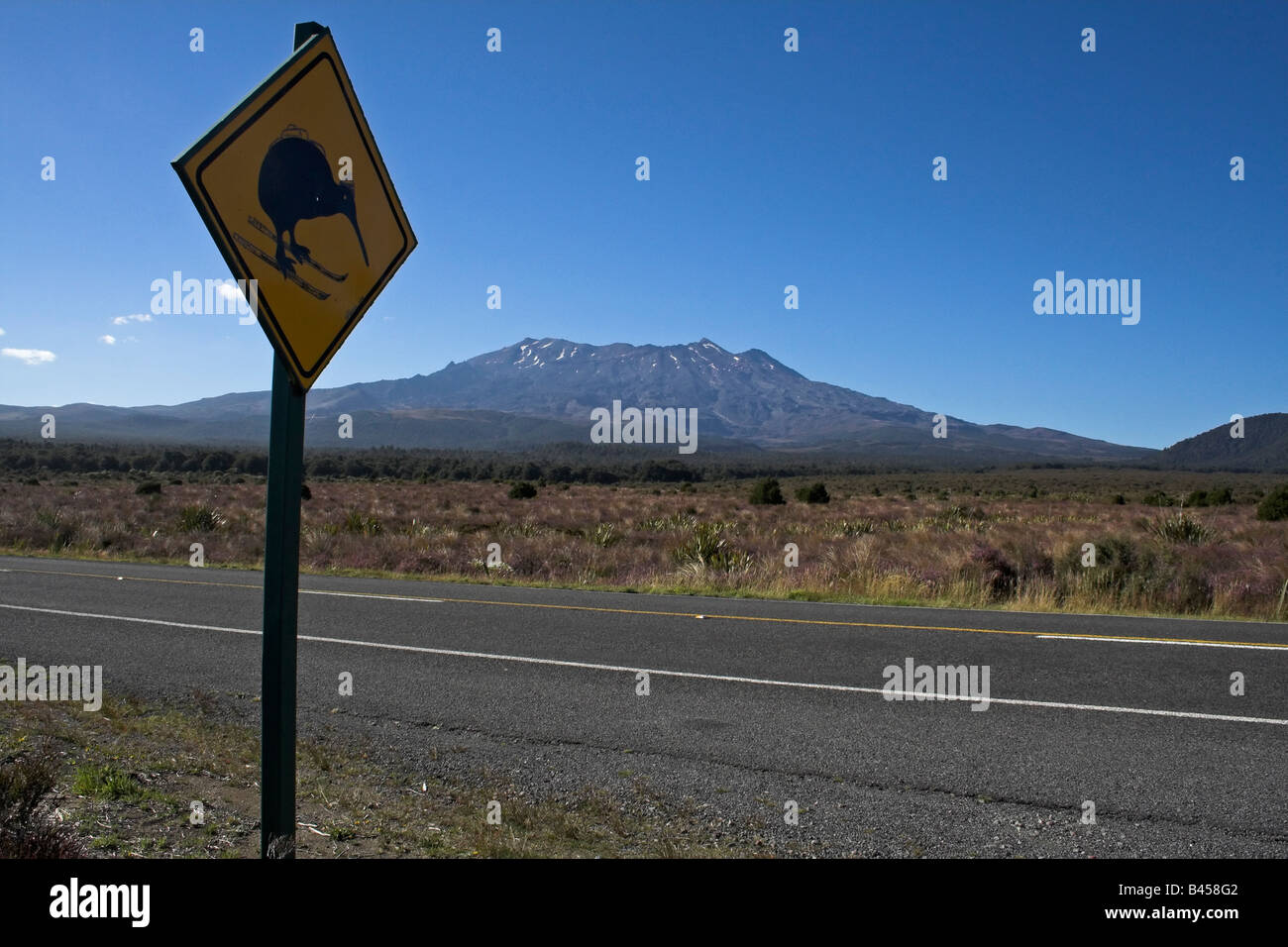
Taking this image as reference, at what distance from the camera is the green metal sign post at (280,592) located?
2695 millimetres

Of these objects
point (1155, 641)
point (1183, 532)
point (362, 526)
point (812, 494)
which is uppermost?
point (812, 494)

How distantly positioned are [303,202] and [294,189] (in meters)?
0.04

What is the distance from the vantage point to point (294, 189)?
2744 millimetres

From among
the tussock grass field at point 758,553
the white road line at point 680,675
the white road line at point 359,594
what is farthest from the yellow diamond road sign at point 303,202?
the tussock grass field at point 758,553

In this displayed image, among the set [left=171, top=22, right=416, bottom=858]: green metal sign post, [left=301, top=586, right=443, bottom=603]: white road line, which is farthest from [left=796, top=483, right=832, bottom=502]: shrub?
[left=171, top=22, right=416, bottom=858]: green metal sign post

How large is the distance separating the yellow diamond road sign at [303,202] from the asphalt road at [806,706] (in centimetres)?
318

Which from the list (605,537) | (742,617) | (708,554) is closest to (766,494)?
(605,537)

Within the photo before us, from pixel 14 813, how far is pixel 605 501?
3547cm

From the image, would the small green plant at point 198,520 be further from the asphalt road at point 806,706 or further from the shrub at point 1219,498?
the shrub at point 1219,498

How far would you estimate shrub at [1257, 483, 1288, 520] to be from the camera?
26.3 meters

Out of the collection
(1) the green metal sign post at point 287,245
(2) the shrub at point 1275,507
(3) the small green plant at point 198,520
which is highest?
(1) the green metal sign post at point 287,245

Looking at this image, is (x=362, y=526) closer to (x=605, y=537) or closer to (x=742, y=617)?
(x=605, y=537)

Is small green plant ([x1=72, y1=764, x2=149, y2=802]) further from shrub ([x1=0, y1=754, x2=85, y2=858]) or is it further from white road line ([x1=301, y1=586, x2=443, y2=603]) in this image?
white road line ([x1=301, y1=586, x2=443, y2=603])
